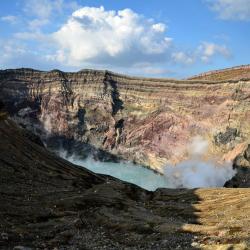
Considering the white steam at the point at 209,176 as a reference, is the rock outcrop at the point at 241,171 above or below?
above

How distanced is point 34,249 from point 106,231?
567 inches

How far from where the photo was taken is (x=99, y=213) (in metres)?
79.6

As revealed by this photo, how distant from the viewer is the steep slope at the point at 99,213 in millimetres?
59344

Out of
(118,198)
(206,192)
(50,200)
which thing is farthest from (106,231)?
(206,192)

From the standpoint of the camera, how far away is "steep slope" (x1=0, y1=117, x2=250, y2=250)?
195 feet

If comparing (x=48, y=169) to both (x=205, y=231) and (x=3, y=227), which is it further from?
(x=205, y=231)

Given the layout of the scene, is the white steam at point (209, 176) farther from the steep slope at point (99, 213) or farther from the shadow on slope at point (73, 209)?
the steep slope at point (99, 213)

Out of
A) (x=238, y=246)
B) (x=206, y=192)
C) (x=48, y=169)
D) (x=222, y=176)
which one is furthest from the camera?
(x=222, y=176)

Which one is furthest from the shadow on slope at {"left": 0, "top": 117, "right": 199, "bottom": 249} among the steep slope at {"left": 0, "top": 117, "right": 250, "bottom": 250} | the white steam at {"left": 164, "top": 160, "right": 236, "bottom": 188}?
the white steam at {"left": 164, "top": 160, "right": 236, "bottom": 188}

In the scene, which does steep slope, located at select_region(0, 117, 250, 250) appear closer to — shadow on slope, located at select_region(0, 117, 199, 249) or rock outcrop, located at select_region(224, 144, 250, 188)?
shadow on slope, located at select_region(0, 117, 199, 249)

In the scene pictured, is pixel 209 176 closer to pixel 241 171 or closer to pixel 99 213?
pixel 241 171

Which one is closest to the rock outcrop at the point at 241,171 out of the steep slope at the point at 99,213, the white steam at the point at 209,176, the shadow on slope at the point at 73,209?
the white steam at the point at 209,176

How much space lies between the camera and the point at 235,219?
70.5m

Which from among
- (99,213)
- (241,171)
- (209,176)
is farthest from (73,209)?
(209,176)
